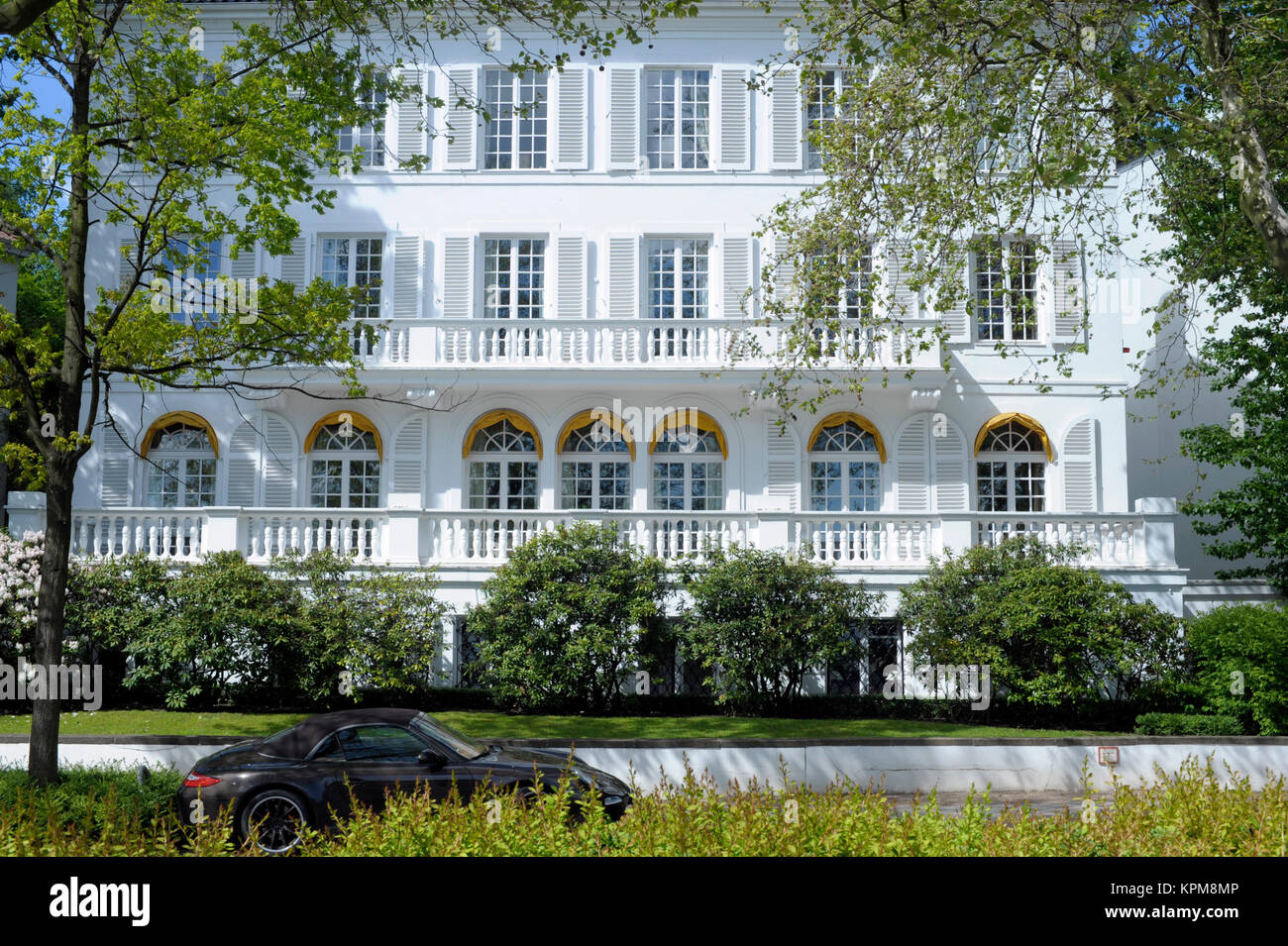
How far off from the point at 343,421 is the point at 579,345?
18.1 feet

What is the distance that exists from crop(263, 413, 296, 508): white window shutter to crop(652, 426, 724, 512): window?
26.0 ft

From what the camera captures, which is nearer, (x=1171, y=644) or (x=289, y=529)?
(x=1171, y=644)

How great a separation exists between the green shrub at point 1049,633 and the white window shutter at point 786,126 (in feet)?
35.6

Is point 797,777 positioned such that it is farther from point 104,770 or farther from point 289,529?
point 289,529

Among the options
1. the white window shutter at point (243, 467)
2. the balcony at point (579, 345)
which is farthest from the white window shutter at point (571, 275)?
the white window shutter at point (243, 467)

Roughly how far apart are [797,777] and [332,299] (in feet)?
27.9

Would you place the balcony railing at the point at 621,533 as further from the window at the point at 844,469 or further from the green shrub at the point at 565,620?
the window at the point at 844,469

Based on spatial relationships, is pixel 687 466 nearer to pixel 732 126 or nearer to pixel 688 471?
pixel 688 471

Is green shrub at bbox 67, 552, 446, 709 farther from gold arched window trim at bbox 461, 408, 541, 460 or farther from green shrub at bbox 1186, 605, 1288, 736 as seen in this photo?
green shrub at bbox 1186, 605, 1288, 736

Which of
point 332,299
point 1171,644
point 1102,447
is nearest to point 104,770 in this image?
point 332,299

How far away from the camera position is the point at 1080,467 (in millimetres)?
24406

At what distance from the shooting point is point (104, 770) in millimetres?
12344

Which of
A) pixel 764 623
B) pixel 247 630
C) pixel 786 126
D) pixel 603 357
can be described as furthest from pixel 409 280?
pixel 764 623

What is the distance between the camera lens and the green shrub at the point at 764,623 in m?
18.1
